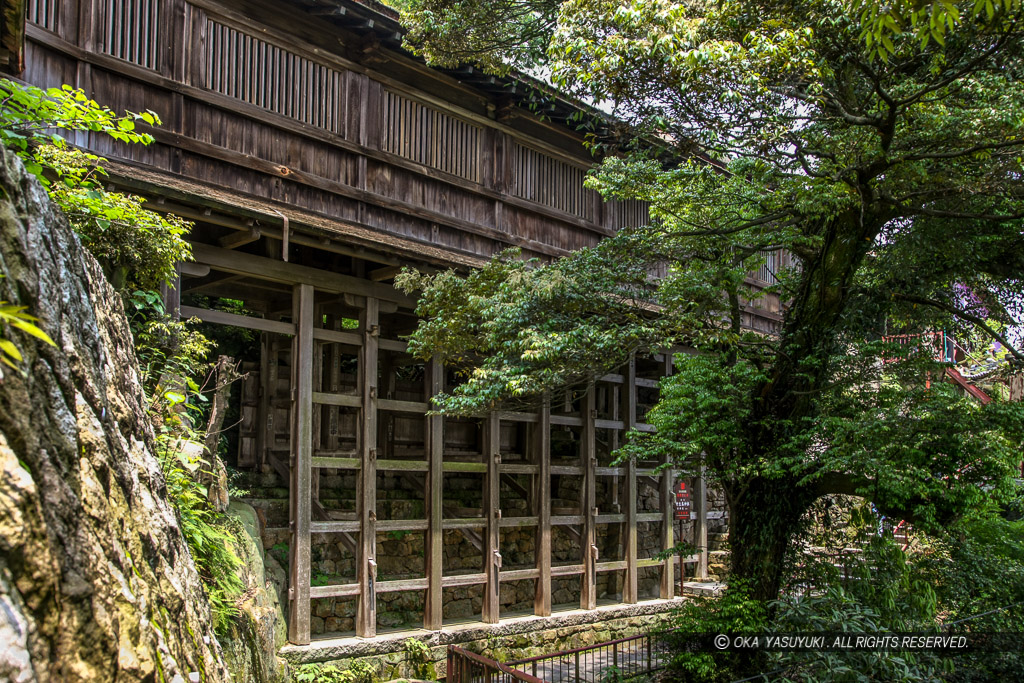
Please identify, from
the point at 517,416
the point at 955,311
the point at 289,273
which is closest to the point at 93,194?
the point at 289,273

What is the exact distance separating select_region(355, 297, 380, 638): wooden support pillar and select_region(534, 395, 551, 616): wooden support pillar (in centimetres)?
307

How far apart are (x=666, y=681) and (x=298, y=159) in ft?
25.9

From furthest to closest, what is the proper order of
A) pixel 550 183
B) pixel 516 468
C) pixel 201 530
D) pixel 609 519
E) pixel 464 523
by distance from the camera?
pixel 609 519
pixel 550 183
pixel 516 468
pixel 464 523
pixel 201 530

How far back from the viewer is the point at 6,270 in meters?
2.70

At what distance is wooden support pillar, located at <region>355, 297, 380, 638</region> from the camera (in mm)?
10477

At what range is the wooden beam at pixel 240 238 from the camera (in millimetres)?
9016

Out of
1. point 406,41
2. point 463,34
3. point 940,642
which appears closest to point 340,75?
point 406,41

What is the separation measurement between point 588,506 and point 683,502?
96.2 inches

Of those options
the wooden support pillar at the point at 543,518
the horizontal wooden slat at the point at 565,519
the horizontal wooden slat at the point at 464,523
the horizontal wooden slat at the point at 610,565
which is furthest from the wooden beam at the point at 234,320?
the horizontal wooden slat at the point at 610,565

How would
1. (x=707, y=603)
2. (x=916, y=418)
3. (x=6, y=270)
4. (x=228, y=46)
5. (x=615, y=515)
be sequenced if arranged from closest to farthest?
(x=6, y=270) < (x=916, y=418) < (x=228, y=46) < (x=707, y=603) < (x=615, y=515)

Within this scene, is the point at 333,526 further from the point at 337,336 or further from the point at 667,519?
the point at 667,519

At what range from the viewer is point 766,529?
10.2 meters

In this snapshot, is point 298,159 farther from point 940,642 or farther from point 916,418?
point 940,642

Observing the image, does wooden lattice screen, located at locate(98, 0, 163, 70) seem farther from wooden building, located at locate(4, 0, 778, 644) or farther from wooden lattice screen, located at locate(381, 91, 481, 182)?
wooden lattice screen, located at locate(381, 91, 481, 182)
